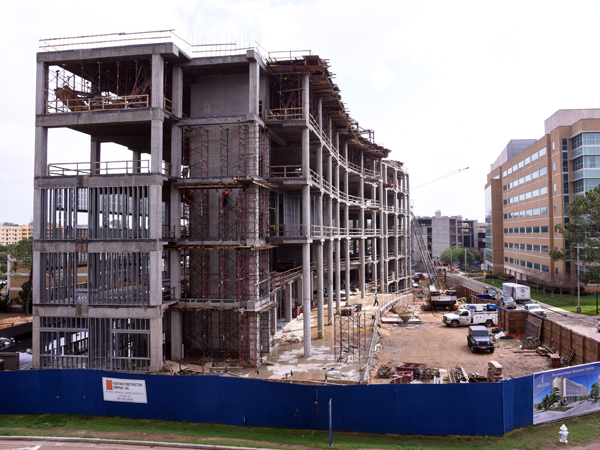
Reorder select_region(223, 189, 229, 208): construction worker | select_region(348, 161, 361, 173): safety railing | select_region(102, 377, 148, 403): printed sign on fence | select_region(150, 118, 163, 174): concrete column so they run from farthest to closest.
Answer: select_region(348, 161, 361, 173): safety railing < select_region(223, 189, 229, 208): construction worker < select_region(150, 118, 163, 174): concrete column < select_region(102, 377, 148, 403): printed sign on fence

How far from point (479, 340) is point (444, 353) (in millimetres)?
2694

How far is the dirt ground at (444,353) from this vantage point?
2592cm

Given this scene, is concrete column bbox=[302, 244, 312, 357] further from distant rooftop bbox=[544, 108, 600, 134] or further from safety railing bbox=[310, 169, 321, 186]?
distant rooftop bbox=[544, 108, 600, 134]

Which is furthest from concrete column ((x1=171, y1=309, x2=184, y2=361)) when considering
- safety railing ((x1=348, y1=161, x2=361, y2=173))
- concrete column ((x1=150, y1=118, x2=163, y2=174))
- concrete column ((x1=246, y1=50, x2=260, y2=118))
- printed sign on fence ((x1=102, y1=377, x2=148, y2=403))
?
safety railing ((x1=348, y1=161, x2=361, y2=173))

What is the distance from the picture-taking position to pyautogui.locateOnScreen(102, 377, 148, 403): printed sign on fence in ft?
56.1

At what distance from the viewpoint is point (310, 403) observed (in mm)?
15703

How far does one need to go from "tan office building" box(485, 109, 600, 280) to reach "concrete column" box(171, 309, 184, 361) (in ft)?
182

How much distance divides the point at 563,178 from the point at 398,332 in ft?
134

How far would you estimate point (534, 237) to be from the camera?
7006 centimetres

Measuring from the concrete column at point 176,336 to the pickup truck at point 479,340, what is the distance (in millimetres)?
20703

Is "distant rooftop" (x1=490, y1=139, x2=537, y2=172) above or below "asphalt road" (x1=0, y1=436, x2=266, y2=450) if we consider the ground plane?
above

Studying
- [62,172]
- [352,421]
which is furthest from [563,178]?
[62,172]

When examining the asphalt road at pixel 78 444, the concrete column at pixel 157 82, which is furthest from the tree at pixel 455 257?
the asphalt road at pixel 78 444

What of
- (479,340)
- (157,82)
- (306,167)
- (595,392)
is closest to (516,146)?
(479,340)
